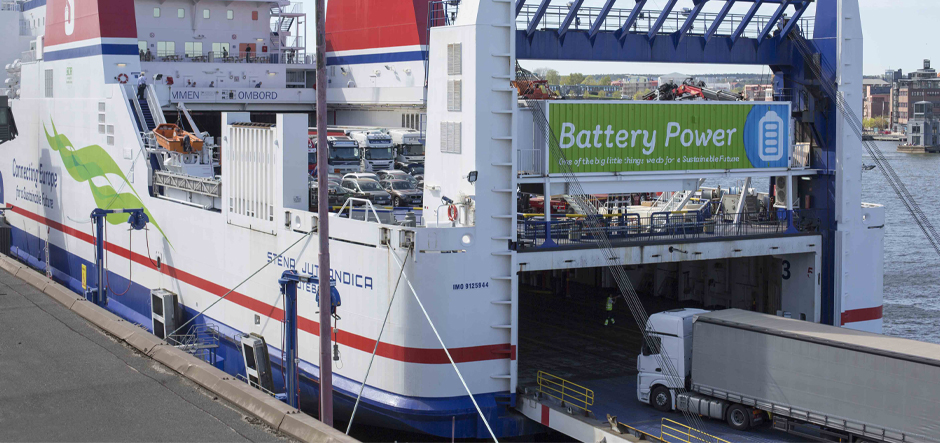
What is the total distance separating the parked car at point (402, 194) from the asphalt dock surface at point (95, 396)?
1607cm

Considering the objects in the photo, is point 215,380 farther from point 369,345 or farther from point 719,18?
point 719,18

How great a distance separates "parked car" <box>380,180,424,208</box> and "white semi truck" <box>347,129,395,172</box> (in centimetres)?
319

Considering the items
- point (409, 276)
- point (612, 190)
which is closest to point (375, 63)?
point (612, 190)

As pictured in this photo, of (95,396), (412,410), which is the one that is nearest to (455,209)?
(412,410)

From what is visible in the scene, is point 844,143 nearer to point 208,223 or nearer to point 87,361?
point 208,223

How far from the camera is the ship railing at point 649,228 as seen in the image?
2298cm

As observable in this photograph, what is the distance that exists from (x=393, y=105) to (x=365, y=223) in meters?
21.5

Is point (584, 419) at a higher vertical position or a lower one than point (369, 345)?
lower

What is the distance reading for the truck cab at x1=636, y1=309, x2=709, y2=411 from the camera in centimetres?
2111

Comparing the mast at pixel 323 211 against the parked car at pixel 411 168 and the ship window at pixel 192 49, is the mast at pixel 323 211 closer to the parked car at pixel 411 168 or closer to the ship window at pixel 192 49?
the parked car at pixel 411 168

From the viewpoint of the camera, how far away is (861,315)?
2744 centimetres

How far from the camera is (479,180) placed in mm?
21344

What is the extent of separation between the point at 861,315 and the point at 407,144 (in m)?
23.5

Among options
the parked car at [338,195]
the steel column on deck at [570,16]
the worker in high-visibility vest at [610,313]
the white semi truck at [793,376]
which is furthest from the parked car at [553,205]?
the white semi truck at [793,376]
